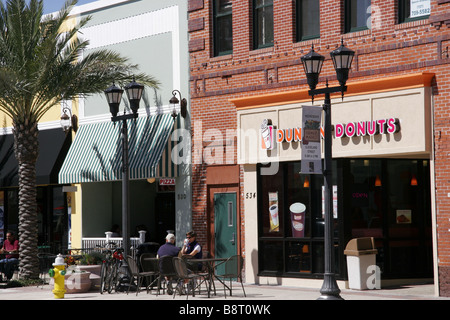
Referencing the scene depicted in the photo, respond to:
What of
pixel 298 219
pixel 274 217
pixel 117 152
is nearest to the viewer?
pixel 298 219

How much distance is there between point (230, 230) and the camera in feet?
71.7

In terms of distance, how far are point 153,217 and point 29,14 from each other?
8.50 metres

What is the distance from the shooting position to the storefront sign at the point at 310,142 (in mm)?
15469

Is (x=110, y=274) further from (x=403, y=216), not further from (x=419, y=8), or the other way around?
(x=419, y=8)

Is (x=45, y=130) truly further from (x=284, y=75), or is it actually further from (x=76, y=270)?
(x=284, y=75)

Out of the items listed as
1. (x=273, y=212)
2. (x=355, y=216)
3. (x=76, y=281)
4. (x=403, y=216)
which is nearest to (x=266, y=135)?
(x=273, y=212)

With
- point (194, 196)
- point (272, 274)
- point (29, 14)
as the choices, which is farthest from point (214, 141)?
point (29, 14)

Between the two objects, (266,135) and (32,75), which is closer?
(266,135)

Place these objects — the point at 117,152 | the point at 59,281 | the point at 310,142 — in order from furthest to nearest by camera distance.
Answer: the point at 117,152 → the point at 59,281 → the point at 310,142

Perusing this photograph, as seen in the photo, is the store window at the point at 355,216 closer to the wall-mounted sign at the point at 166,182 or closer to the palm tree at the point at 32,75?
the wall-mounted sign at the point at 166,182

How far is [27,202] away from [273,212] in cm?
670

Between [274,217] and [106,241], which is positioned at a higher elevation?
[274,217]

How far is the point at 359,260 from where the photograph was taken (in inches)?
732

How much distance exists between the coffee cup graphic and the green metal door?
6.73 ft
